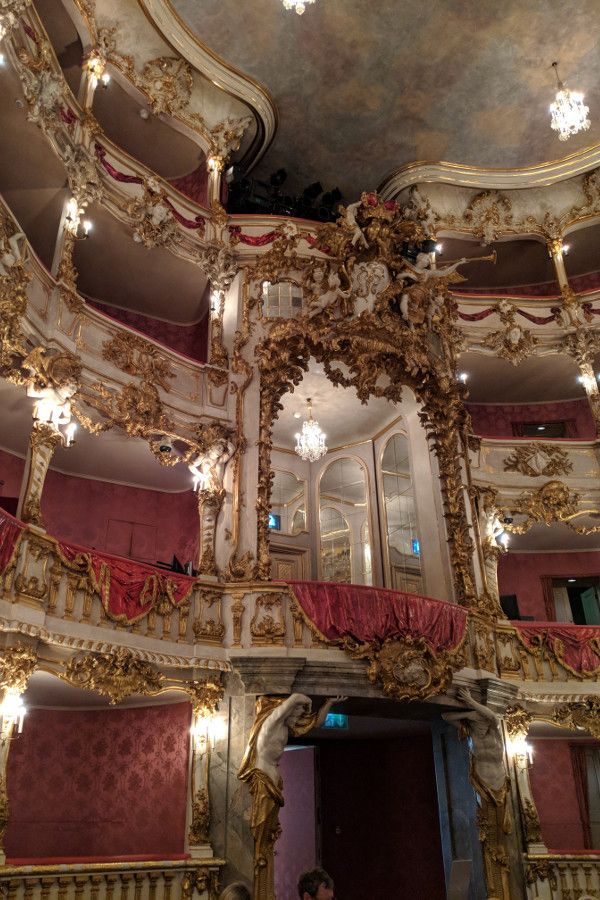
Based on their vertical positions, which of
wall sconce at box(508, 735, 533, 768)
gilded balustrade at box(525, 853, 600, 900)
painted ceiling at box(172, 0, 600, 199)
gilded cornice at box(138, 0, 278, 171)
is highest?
painted ceiling at box(172, 0, 600, 199)

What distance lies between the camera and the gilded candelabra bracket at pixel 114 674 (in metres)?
8.02

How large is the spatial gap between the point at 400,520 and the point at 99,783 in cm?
710

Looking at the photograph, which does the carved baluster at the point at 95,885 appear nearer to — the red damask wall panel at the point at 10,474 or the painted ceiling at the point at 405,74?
the red damask wall panel at the point at 10,474

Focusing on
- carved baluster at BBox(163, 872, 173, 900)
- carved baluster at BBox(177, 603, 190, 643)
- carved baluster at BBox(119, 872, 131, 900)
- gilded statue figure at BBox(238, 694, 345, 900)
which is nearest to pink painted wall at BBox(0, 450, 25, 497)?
carved baluster at BBox(177, 603, 190, 643)

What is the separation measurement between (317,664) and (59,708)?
153 inches

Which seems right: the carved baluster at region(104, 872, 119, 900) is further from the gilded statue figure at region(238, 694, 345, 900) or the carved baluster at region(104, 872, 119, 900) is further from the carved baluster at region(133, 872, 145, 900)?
the gilded statue figure at region(238, 694, 345, 900)

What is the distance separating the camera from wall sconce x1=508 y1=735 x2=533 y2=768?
10.9m

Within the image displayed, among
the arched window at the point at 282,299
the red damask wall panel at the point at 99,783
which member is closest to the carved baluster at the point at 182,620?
the red damask wall panel at the point at 99,783

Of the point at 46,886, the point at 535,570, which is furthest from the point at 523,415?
the point at 46,886

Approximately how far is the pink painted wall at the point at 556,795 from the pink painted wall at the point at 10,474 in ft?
33.9

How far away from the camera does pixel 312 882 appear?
3678 millimetres

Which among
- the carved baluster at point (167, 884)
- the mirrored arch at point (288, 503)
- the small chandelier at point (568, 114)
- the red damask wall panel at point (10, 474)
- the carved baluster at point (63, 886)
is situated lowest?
the carved baluster at point (167, 884)

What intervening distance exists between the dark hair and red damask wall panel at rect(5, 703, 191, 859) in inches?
237

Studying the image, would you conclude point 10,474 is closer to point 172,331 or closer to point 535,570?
point 172,331
